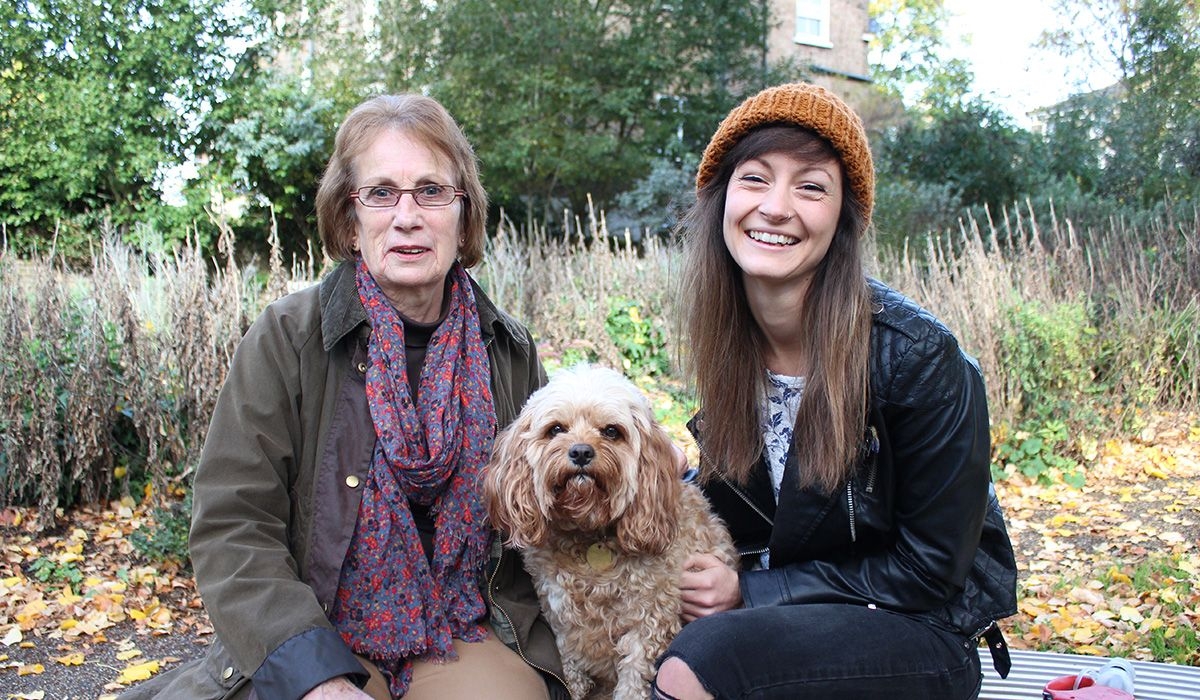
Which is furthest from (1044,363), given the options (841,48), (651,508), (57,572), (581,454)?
(841,48)

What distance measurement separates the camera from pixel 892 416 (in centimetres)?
247

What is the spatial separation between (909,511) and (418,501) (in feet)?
4.48

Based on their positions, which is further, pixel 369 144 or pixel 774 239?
pixel 369 144

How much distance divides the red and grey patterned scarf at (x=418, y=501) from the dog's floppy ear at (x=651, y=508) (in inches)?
17.7

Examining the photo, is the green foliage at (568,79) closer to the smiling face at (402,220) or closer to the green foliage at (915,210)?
the green foliage at (915,210)

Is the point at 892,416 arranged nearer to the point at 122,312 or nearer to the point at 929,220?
the point at 122,312

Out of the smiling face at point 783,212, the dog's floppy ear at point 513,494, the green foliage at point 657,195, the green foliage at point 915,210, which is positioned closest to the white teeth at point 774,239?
the smiling face at point 783,212

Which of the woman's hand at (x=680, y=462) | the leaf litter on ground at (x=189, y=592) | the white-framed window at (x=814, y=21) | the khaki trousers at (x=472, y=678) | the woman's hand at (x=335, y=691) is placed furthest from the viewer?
the white-framed window at (x=814, y=21)

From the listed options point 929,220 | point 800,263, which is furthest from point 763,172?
point 929,220

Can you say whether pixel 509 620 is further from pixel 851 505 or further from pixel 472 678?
pixel 851 505

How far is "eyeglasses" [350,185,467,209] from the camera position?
275 centimetres

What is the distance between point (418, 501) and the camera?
276 cm

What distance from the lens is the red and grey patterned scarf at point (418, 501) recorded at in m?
2.59

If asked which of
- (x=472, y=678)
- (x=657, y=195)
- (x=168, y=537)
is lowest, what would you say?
(x=168, y=537)
